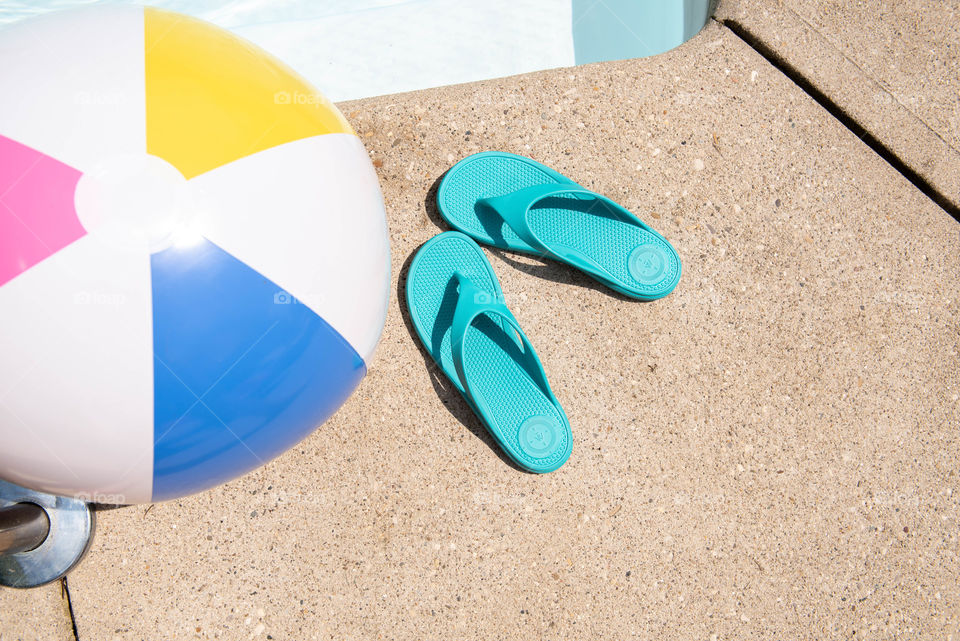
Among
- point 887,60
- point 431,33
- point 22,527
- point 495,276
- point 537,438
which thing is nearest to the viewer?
point 22,527

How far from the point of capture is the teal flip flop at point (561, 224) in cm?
256

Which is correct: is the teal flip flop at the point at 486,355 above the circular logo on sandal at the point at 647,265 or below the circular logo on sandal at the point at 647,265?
below

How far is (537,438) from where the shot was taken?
2.45 metres

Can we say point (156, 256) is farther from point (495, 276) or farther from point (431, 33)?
point (431, 33)

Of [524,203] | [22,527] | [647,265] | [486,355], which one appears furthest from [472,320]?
[22,527]

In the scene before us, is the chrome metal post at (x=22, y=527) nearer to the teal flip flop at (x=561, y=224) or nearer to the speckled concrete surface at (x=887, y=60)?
the teal flip flop at (x=561, y=224)

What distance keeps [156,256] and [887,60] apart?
3.00 meters

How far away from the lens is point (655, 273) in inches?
101

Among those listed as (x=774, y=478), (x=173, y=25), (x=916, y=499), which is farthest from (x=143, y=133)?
(x=916, y=499)

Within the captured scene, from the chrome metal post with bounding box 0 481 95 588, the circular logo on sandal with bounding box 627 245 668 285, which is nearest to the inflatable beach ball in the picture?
the chrome metal post with bounding box 0 481 95 588

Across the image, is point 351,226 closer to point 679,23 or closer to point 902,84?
point 902,84

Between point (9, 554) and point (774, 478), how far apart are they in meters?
2.76

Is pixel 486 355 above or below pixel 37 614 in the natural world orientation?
above

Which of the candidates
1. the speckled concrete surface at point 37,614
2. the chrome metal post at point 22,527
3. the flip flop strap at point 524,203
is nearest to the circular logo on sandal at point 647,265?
the flip flop strap at point 524,203
